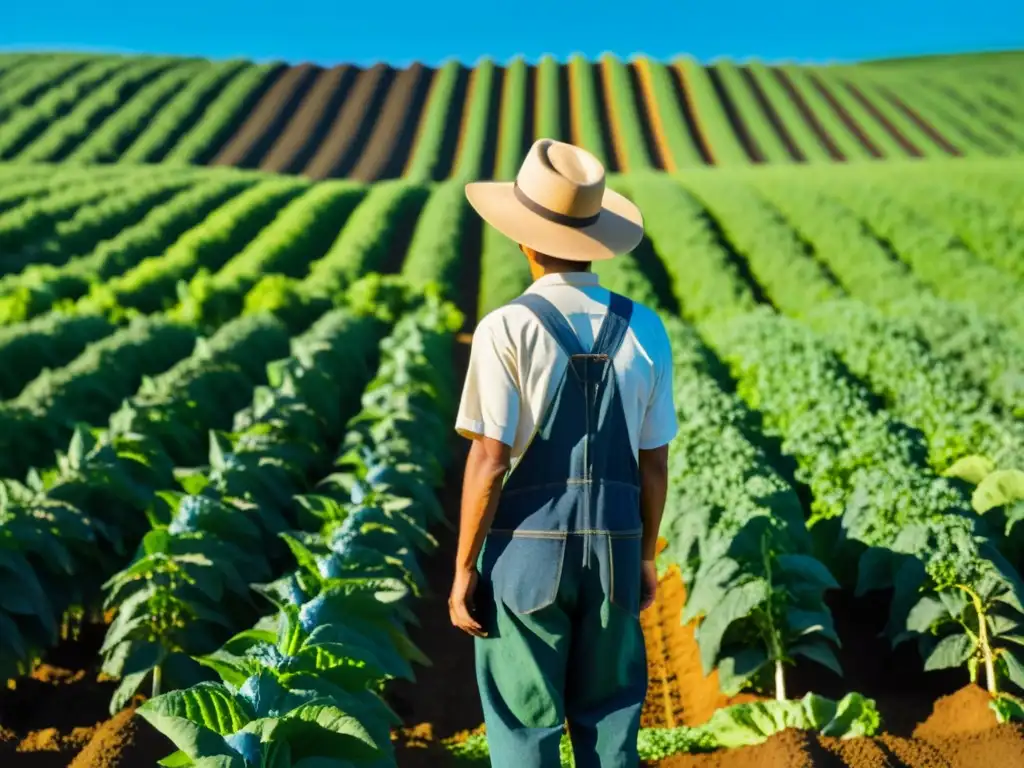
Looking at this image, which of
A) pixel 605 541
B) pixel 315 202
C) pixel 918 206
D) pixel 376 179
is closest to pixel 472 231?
pixel 315 202

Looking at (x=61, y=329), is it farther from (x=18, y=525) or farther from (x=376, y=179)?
(x=376, y=179)

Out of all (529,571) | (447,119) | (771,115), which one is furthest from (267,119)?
(529,571)

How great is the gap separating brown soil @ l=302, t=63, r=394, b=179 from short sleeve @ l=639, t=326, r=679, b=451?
4684cm

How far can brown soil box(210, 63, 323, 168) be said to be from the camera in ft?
165

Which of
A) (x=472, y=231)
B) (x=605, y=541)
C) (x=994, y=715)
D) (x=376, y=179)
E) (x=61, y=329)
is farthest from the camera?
(x=376, y=179)

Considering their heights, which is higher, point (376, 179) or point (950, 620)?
point (376, 179)

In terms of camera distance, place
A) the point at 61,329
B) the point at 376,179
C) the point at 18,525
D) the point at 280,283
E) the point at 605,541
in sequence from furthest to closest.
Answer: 1. the point at 376,179
2. the point at 280,283
3. the point at 61,329
4. the point at 18,525
5. the point at 605,541

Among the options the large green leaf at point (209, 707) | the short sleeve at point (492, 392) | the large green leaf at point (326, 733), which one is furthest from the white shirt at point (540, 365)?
the large green leaf at point (209, 707)

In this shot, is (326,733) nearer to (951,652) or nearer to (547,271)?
(547,271)

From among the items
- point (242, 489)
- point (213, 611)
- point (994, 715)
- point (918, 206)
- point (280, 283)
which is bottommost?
point (994, 715)

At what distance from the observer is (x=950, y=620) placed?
538 centimetres

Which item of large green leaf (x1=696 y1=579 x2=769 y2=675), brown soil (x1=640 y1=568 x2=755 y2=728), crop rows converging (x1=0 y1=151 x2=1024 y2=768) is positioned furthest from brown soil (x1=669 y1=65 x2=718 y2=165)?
large green leaf (x1=696 y1=579 x2=769 y2=675)

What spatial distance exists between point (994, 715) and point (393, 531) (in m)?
3.05

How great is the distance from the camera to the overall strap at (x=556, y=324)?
289 centimetres
